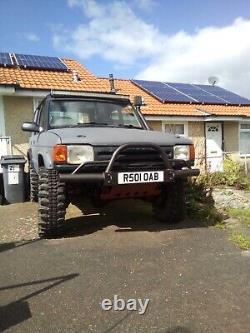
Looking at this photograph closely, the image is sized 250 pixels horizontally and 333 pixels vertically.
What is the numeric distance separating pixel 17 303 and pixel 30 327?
16.3 inches

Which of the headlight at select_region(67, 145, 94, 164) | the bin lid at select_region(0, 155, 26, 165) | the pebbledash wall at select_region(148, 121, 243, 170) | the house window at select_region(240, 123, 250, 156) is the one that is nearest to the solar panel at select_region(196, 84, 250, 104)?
the house window at select_region(240, 123, 250, 156)

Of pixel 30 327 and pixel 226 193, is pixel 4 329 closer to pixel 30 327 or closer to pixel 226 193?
pixel 30 327

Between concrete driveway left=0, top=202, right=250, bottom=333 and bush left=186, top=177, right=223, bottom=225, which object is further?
bush left=186, top=177, right=223, bottom=225

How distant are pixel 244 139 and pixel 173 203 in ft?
34.4

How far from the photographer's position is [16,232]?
5.26m

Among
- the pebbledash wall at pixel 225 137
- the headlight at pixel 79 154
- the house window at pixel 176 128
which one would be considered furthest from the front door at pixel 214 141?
the headlight at pixel 79 154

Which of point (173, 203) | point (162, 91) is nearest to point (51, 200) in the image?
point (173, 203)

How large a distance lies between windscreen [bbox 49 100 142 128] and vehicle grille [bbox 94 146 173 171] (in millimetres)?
1045

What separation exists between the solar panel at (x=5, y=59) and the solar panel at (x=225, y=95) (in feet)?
29.4

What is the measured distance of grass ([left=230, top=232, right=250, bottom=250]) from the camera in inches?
175

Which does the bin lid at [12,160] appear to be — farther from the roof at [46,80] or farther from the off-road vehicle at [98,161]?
the off-road vehicle at [98,161]

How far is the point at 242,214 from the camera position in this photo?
6.34 meters

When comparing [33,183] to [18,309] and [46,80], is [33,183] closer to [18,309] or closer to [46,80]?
[18,309]

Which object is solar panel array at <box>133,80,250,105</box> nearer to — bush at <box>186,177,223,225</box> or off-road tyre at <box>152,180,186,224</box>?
bush at <box>186,177,223,225</box>
